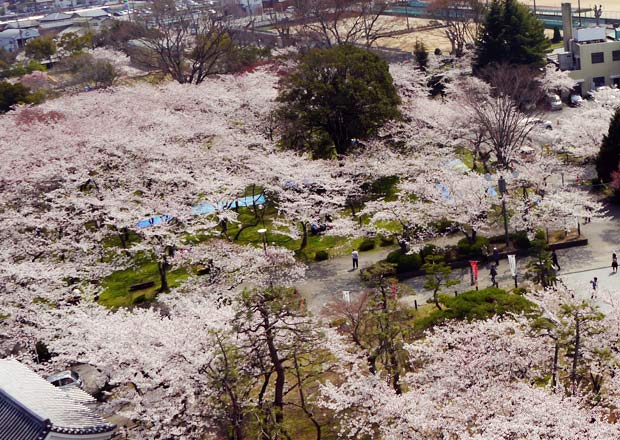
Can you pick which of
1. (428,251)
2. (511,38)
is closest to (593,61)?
(511,38)

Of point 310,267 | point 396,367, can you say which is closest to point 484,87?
point 310,267

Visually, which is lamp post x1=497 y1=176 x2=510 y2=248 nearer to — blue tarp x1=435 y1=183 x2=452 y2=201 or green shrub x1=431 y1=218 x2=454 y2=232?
blue tarp x1=435 y1=183 x2=452 y2=201

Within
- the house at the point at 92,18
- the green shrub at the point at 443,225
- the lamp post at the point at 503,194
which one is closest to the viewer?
the lamp post at the point at 503,194

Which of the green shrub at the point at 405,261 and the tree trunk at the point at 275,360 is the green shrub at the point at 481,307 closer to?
the tree trunk at the point at 275,360

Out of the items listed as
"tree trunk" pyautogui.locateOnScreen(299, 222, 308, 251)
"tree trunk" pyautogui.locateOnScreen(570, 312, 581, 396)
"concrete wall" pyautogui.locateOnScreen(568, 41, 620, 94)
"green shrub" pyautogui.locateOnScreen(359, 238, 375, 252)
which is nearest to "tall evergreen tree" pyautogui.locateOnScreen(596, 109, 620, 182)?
"green shrub" pyautogui.locateOnScreen(359, 238, 375, 252)

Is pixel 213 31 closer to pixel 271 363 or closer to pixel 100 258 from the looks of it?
Answer: pixel 100 258

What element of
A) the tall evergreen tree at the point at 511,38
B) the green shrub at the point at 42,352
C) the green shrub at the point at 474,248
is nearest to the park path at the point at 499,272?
the green shrub at the point at 474,248

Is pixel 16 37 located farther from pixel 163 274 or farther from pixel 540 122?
pixel 163 274
